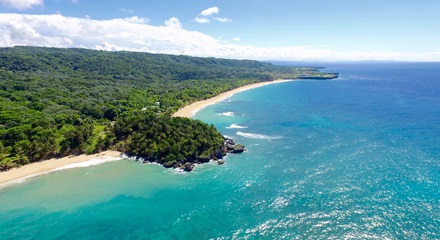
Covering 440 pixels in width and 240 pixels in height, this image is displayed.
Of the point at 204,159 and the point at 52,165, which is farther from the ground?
the point at 204,159

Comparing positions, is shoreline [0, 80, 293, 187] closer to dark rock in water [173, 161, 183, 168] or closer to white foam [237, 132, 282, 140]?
dark rock in water [173, 161, 183, 168]

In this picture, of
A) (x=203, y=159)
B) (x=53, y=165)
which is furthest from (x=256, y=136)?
(x=53, y=165)

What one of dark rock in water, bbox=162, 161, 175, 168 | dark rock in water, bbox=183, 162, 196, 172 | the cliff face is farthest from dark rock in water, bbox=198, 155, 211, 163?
dark rock in water, bbox=162, 161, 175, 168

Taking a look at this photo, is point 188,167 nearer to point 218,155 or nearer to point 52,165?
point 218,155

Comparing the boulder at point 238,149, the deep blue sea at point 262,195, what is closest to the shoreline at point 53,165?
the deep blue sea at point 262,195

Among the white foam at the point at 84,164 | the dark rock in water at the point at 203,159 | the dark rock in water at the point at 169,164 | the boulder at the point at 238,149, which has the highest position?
the boulder at the point at 238,149

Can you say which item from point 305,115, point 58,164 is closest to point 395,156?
point 305,115

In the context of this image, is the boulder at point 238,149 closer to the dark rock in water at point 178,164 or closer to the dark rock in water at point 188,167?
the dark rock in water at point 188,167
